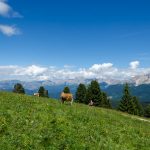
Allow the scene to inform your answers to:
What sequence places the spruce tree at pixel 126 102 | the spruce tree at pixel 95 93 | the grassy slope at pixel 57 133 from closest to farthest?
the grassy slope at pixel 57 133
the spruce tree at pixel 95 93
the spruce tree at pixel 126 102

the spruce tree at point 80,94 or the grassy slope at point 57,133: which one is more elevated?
the spruce tree at point 80,94

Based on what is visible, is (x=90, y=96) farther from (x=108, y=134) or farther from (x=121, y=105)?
(x=108, y=134)

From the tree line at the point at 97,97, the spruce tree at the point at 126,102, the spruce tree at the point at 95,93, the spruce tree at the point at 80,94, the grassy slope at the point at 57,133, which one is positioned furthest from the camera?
the spruce tree at the point at 80,94

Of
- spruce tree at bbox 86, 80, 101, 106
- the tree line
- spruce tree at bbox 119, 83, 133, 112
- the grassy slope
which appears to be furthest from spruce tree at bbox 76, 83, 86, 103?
the grassy slope

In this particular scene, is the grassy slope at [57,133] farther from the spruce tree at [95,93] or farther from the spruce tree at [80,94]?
the spruce tree at [80,94]

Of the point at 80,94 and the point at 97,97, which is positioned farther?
the point at 80,94

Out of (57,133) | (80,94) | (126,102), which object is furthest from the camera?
(80,94)

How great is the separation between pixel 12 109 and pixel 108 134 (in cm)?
737

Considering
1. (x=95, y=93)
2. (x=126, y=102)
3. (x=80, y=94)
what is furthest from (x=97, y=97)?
(x=126, y=102)

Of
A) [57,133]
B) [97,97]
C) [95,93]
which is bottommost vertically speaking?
[57,133]

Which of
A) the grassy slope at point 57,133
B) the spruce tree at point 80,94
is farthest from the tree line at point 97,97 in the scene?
the grassy slope at point 57,133

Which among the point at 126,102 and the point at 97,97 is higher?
the point at 97,97

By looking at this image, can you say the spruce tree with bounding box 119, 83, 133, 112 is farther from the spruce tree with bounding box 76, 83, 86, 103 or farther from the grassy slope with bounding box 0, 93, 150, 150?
the grassy slope with bounding box 0, 93, 150, 150

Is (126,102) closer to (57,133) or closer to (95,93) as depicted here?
(95,93)
